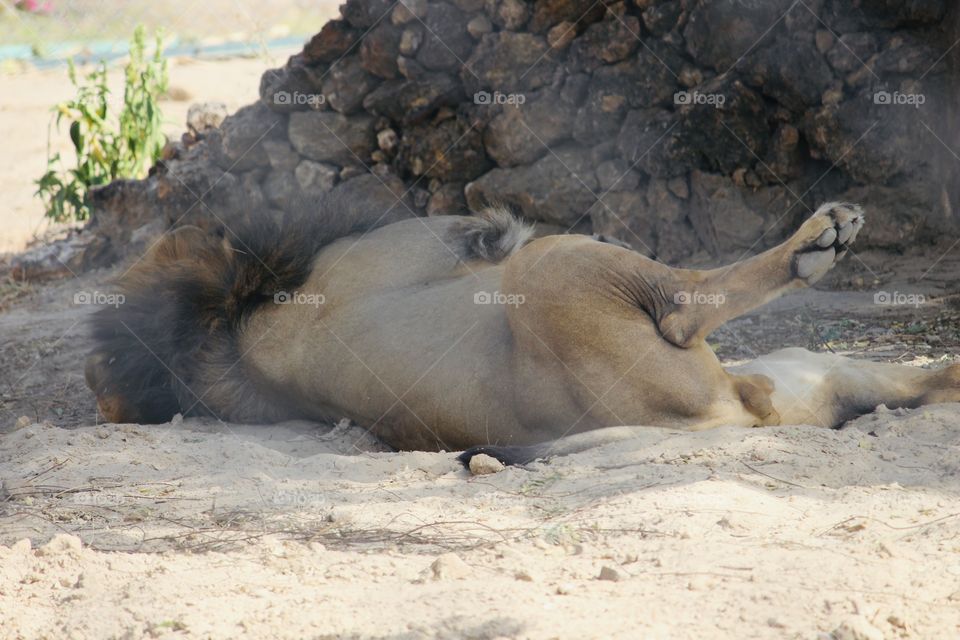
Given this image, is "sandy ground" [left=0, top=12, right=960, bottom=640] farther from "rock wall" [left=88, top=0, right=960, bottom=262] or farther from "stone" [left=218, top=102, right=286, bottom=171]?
"stone" [left=218, top=102, right=286, bottom=171]

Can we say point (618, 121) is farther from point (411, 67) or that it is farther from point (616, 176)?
point (411, 67)

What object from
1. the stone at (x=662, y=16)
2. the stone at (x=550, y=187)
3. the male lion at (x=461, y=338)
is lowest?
the male lion at (x=461, y=338)

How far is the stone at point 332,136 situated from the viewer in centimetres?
749

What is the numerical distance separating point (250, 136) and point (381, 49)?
4.08 feet

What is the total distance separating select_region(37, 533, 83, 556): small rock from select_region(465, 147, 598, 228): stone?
14.3 feet

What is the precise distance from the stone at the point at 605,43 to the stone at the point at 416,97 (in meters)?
0.84

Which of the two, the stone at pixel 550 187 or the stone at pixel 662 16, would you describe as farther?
the stone at pixel 550 187

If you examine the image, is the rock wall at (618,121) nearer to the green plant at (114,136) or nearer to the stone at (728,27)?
the stone at (728,27)

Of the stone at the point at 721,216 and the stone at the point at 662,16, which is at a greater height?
the stone at the point at 662,16

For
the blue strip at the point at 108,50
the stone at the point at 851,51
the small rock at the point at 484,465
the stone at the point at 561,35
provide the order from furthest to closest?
the blue strip at the point at 108,50, the stone at the point at 561,35, the stone at the point at 851,51, the small rock at the point at 484,465

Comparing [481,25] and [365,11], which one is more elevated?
[365,11]

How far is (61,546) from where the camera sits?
3115 mm

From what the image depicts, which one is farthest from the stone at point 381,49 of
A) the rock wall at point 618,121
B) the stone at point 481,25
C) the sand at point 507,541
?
the sand at point 507,541

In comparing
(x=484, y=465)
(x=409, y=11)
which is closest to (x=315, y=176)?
(x=409, y=11)
